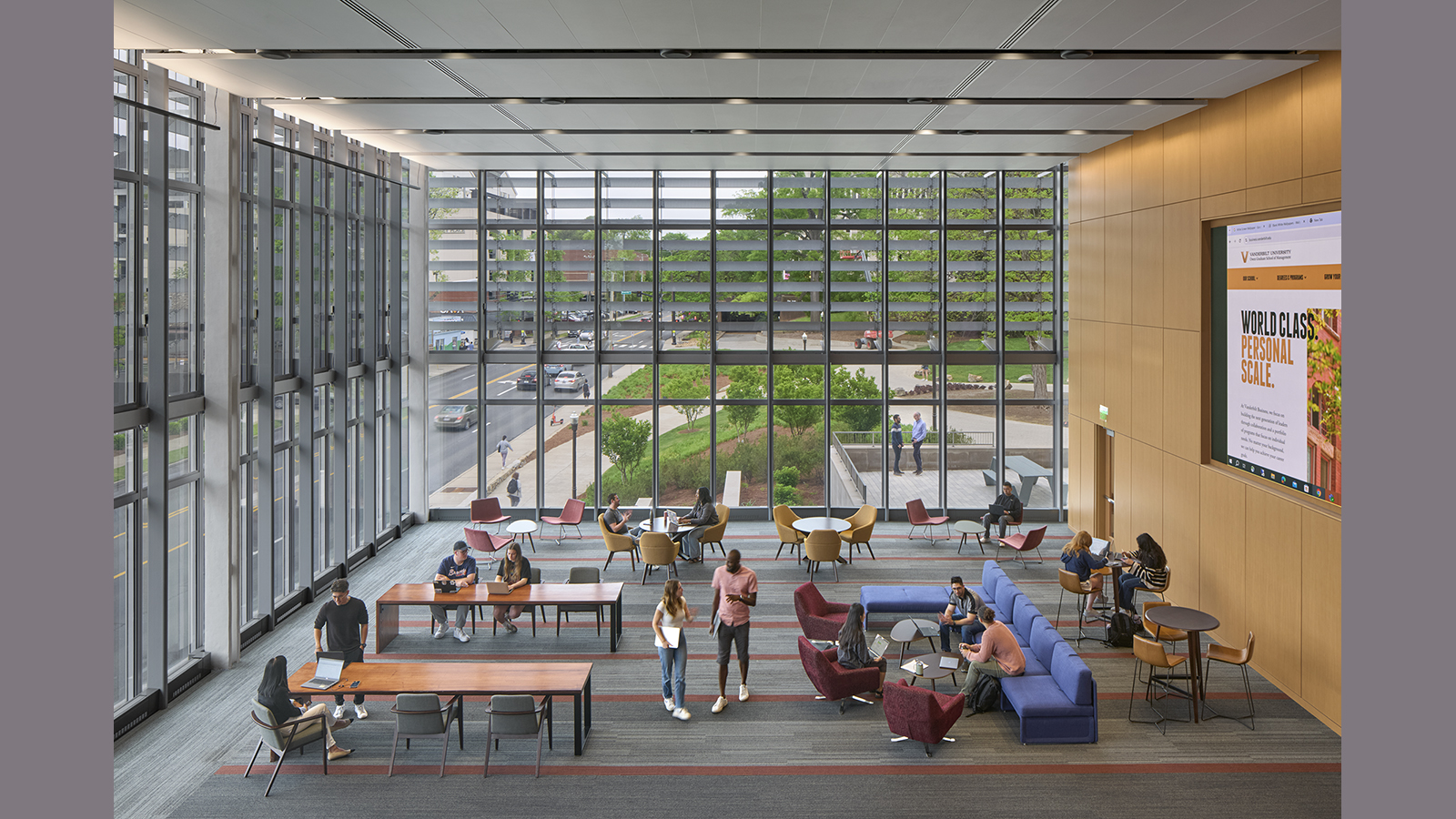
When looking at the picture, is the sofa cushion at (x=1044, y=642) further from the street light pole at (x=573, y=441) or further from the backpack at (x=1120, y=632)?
the street light pole at (x=573, y=441)

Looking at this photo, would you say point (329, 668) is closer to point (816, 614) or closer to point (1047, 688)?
point (816, 614)

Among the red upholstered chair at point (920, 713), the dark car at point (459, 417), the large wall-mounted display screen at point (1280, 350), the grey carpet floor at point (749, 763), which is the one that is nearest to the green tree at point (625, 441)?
the dark car at point (459, 417)

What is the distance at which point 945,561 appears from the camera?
13.5m

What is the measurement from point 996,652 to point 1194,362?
4403mm

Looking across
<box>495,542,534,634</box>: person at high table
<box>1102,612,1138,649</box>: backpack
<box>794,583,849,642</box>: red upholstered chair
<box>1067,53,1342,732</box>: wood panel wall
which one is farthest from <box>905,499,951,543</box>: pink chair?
<box>495,542,534,634</box>: person at high table

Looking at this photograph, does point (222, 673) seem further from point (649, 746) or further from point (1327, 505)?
point (1327, 505)

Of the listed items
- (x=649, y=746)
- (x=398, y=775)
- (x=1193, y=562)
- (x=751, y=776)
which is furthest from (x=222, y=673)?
(x=1193, y=562)

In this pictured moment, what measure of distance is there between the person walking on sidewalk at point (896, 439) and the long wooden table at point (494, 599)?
7222 mm

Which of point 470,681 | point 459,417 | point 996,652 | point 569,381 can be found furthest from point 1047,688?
point 459,417

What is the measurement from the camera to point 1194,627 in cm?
823

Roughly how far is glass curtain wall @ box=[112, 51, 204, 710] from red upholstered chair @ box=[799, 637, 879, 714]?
599 centimetres

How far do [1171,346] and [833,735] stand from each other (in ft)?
20.9

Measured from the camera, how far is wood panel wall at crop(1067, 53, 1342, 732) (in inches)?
322

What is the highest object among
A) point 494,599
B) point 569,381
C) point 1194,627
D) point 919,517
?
point 569,381
